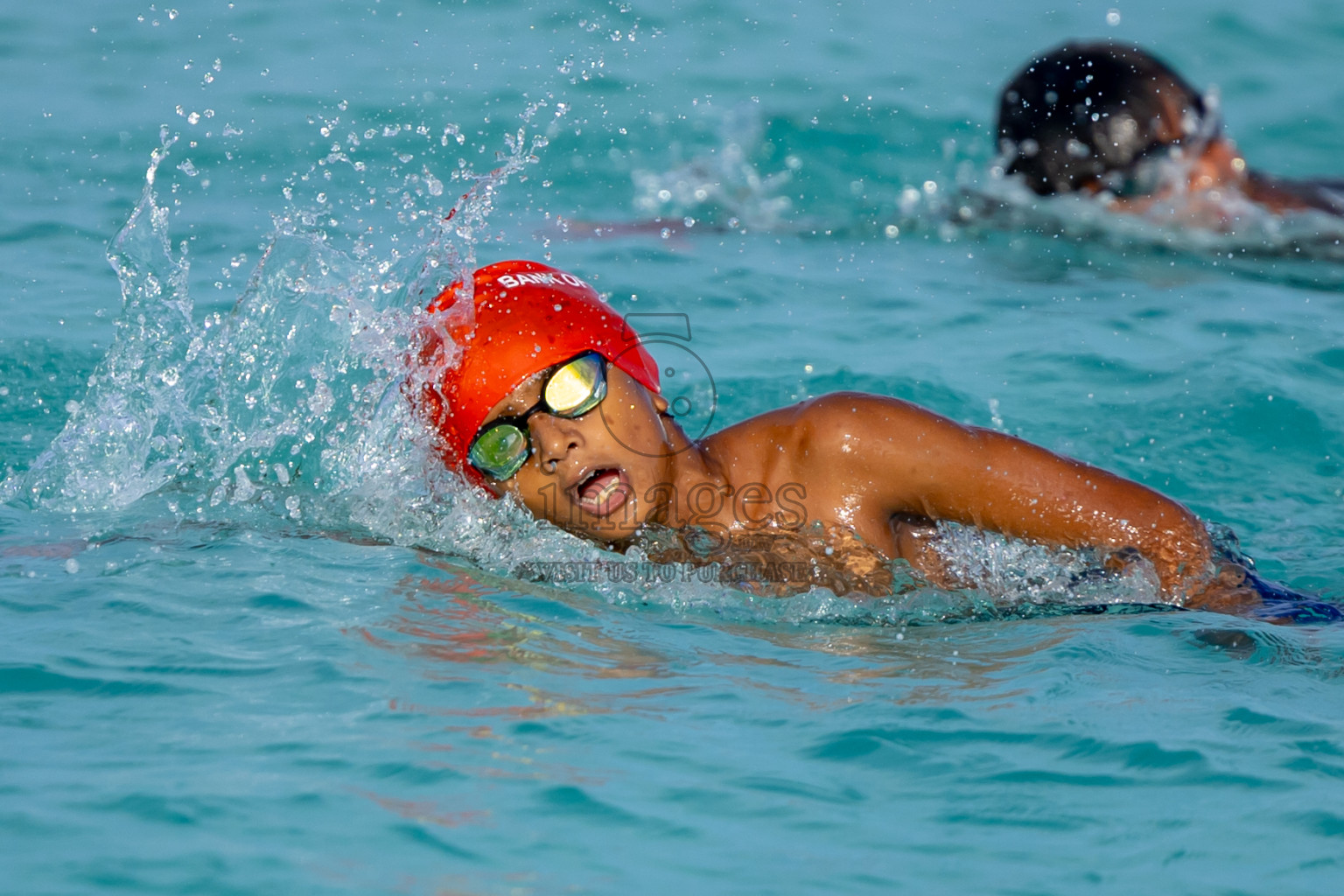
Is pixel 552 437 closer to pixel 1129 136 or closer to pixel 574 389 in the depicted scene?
pixel 574 389

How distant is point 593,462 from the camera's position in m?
3.70

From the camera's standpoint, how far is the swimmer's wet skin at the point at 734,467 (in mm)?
3721

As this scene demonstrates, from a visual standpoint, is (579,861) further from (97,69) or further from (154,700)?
(97,69)

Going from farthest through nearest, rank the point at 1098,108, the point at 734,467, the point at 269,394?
the point at 1098,108
the point at 269,394
the point at 734,467

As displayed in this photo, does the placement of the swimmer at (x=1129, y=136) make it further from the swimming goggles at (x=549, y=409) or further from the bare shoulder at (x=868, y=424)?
the swimming goggles at (x=549, y=409)

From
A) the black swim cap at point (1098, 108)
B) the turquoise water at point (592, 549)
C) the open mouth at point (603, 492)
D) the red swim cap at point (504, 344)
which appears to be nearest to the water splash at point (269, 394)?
the turquoise water at point (592, 549)

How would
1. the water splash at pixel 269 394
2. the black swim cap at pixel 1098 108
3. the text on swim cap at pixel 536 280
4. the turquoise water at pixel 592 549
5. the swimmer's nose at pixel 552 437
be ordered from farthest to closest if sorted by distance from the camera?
the black swim cap at pixel 1098 108 → the water splash at pixel 269 394 → the text on swim cap at pixel 536 280 → the swimmer's nose at pixel 552 437 → the turquoise water at pixel 592 549

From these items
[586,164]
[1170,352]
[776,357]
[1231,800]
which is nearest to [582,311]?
[1231,800]

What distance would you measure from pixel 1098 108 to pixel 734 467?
4.69 metres

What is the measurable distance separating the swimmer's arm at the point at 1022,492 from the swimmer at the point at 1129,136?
4.48 m

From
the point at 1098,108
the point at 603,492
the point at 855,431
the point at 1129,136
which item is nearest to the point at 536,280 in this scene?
the point at 603,492

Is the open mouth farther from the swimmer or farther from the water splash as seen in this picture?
the swimmer

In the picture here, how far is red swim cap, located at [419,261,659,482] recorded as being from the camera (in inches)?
147

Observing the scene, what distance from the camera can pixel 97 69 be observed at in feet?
33.7
